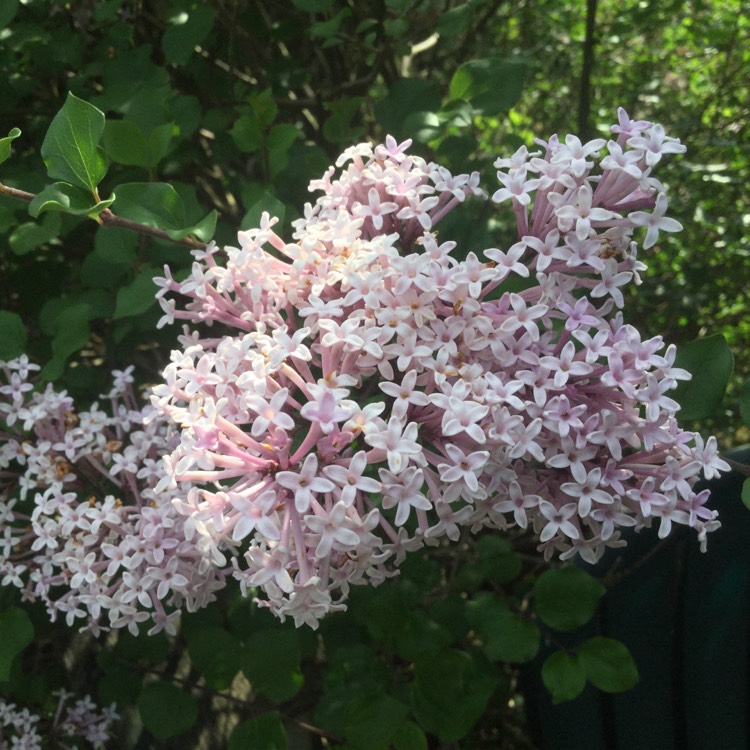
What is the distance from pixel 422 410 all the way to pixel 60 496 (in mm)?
579

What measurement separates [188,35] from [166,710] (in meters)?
1.24

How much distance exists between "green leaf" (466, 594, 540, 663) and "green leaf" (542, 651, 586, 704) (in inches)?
1.4

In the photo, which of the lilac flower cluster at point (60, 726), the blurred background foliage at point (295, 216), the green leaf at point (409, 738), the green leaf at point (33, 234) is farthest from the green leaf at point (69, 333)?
the green leaf at point (409, 738)

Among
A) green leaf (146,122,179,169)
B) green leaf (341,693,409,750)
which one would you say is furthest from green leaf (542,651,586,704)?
green leaf (146,122,179,169)

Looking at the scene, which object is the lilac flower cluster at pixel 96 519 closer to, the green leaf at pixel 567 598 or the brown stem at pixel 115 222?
the brown stem at pixel 115 222

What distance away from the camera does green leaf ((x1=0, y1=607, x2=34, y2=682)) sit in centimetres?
129

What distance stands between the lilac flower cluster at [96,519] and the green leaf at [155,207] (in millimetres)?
260

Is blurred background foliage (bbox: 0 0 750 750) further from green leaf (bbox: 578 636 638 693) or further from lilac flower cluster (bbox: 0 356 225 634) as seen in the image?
lilac flower cluster (bbox: 0 356 225 634)

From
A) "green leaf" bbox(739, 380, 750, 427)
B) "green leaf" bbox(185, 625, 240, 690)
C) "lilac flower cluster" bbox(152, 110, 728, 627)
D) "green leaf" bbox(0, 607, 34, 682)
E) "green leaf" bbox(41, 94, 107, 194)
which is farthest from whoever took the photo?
"green leaf" bbox(185, 625, 240, 690)

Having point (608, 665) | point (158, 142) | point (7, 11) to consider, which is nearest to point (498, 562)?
point (608, 665)

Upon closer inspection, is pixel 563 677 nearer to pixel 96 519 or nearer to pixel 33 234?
pixel 96 519

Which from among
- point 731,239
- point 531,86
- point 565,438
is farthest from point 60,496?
point 531,86

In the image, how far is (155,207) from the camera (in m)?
1.11

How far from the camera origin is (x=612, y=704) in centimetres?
152
